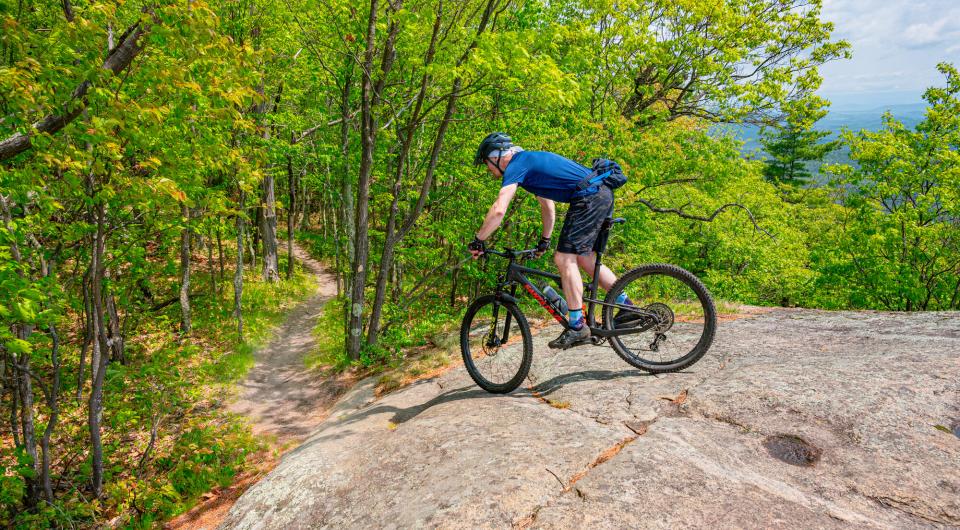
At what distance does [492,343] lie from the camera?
5625 millimetres

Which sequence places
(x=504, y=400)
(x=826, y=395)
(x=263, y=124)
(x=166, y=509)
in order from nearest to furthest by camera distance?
(x=826, y=395)
(x=504, y=400)
(x=166, y=509)
(x=263, y=124)

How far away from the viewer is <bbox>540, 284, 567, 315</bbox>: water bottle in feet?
17.0

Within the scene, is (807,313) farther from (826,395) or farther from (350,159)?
(350,159)

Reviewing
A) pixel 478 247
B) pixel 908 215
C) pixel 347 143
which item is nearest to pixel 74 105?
pixel 478 247

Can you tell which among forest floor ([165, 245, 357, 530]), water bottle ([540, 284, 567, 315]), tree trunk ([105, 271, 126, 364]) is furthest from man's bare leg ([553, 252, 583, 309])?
tree trunk ([105, 271, 126, 364])

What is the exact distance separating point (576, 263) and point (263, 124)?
13403 millimetres

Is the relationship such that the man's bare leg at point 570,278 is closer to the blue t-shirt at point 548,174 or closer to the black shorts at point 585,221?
the black shorts at point 585,221

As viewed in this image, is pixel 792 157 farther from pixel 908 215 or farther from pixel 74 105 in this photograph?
pixel 74 105

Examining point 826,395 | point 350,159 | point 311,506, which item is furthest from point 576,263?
point 350,159

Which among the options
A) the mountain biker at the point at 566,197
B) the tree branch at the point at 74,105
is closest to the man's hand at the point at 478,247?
the mountain biker at the point at 566,197

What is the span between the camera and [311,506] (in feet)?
12.8

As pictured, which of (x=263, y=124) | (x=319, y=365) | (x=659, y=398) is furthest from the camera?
(x=263, y=124)

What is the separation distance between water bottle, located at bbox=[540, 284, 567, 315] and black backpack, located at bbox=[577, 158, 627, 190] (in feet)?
4.00

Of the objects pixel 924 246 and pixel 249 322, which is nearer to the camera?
pixel 249 322
